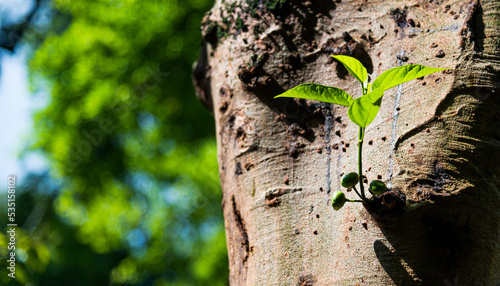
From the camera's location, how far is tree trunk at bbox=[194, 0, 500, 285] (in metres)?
0.58

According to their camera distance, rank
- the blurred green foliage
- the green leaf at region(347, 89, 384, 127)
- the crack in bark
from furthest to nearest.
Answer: the blurred green foliage
the crack in bark
the green leaf at region(347, 89, 384, 127)

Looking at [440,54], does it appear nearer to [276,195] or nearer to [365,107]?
[365,107]

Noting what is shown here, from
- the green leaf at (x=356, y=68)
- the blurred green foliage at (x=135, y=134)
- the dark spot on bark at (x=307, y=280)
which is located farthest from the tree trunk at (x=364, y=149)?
the blurred green foliage at (x=135, y=134)

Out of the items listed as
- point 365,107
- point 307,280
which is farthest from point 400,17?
point 307,280

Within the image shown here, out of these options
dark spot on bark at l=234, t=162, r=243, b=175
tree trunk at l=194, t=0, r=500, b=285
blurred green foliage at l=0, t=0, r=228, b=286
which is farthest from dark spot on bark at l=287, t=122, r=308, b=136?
blurred green foliage at l=0, t=0, r=228, b=286

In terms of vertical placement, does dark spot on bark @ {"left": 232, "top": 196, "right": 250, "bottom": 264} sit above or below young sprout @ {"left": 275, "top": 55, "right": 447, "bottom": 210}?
below

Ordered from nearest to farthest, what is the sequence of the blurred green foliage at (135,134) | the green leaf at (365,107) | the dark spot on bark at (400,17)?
1. the green leaf at (365,107)
2. the dark spot on bark at (400,17)
3. the blurred green foliage at (135,134)

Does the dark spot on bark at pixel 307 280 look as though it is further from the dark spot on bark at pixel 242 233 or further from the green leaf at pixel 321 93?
the green leaf at pixel 321 93

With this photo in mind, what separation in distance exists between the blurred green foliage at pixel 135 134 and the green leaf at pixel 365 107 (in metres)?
3.36

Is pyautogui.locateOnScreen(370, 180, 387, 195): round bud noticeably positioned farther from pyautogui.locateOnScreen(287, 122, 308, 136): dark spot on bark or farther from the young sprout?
pyautogui.locateOnScreen(287, 122, 308, 136): dark spot on bark

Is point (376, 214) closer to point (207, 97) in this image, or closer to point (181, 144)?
point (207, 97)

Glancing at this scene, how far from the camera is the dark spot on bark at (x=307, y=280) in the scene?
0.62 m

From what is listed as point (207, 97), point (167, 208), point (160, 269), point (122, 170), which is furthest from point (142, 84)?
point (207, 97)

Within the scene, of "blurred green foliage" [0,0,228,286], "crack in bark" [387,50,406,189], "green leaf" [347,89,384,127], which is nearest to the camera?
"green leaf" [347,89,384,127]
